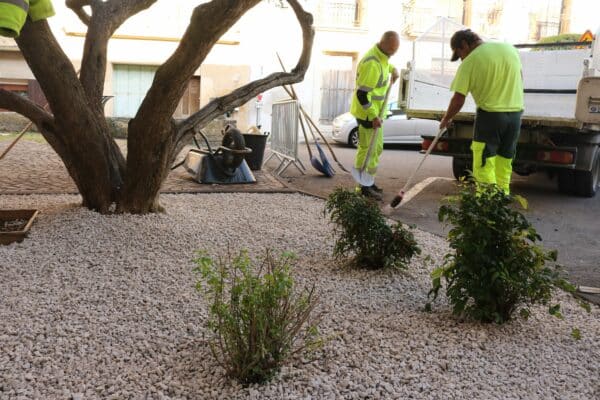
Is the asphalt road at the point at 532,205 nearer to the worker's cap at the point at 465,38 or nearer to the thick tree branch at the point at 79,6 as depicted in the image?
the worker's cap at the point at 465,38

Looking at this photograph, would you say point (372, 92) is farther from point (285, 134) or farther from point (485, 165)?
point (285, 134)

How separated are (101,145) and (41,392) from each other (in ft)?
10.8

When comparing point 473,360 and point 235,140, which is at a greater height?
point 235,140

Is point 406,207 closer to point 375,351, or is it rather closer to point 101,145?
point 101,145

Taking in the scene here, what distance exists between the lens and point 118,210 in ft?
18.9

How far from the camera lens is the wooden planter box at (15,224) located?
15.9ft

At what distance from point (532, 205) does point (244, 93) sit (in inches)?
165

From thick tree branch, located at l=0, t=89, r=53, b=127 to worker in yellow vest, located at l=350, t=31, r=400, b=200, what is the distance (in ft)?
12.0

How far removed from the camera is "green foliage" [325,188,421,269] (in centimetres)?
441

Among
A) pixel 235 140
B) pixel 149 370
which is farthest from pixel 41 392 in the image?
pixel 235 140

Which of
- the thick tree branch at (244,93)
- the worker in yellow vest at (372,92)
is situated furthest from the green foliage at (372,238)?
the worker in yellow vest at (372,92)

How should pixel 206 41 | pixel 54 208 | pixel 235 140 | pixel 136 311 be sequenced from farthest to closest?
pixel 235 140, pixel 54 208, pixel 206 41, pixel 136 311

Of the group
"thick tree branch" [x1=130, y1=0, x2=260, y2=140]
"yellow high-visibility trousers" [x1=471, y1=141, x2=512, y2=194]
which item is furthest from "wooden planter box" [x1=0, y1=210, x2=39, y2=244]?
"yellow high-visibility trousers" [x1=471, y1=141, x2=512, y2=194]

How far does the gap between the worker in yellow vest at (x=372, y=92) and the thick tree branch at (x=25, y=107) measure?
3648 mm
